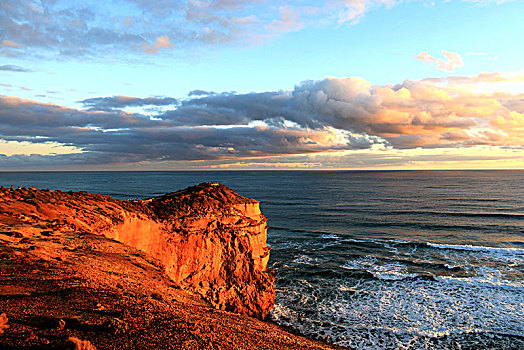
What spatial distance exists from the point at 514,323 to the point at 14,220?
25214 millimetres

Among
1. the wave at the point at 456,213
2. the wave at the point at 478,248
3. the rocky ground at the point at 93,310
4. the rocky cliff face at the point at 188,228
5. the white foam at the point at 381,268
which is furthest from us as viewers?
the wave at the point at 456,213

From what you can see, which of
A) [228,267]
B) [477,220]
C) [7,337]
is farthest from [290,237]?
[7,337]

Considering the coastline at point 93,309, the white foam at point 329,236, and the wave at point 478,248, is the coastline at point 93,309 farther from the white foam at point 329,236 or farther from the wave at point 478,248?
the wave at point 478,248

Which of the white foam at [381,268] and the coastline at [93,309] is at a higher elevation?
the coastline at [93,309]

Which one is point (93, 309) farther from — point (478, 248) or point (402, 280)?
point (478, 248)

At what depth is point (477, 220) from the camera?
1902 inches

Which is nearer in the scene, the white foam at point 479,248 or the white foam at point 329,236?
the white foam at point 479,248

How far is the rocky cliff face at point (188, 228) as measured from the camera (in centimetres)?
1288

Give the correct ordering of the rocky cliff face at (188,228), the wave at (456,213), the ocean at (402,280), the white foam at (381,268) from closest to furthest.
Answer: the rocky cliff face at (188,228) → the ocean at (402,280) → the white foam at (381,268) → the wave at (456,213)

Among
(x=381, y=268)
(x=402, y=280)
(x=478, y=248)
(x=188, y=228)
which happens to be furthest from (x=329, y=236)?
(x=188, y=228)

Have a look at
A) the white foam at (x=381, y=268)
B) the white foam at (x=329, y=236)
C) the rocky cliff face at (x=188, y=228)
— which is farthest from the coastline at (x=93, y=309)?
the white foam at (x=329, y=236)

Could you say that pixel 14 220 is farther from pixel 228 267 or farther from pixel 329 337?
pixel 329 337

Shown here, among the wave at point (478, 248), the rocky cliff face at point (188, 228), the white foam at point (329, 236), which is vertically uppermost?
the rocky cliff face at point (188, 228)

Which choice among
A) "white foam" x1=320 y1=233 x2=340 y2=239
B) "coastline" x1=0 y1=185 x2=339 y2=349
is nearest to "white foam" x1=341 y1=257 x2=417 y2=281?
"white foam" x1=320 y1=233 x2=340 y2=239
